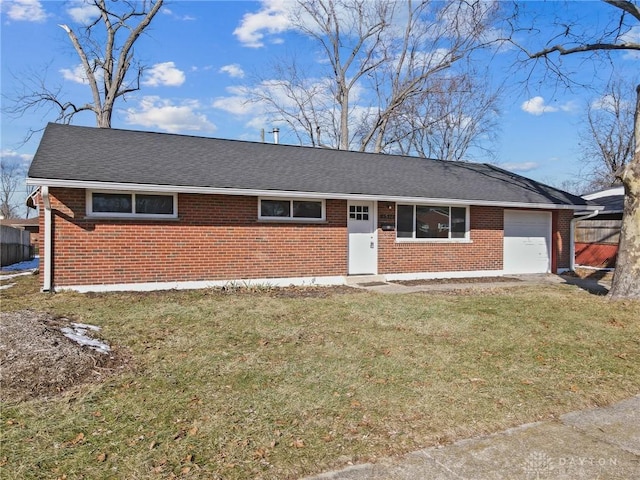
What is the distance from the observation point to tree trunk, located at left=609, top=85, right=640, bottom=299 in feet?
31.8

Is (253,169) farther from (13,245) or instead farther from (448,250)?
(13,245)

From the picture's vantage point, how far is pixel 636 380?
5180mm

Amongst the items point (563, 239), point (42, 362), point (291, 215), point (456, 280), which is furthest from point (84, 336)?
point (563, 239)

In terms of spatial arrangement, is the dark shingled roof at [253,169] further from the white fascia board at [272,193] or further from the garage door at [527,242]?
the garage door at [527,242]

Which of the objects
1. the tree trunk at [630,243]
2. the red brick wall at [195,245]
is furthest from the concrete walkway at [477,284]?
the tree trunk at [630,243]

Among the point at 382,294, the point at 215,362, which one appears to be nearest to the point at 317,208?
the point at 382,294

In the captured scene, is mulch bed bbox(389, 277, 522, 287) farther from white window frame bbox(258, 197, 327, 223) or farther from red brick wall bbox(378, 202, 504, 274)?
white window frame bbox(258, 197, 327, 223)

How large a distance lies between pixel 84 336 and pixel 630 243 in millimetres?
10529

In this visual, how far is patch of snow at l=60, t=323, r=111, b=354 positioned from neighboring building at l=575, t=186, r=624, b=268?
18045mm

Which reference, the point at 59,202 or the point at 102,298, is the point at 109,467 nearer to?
the point at 102,298

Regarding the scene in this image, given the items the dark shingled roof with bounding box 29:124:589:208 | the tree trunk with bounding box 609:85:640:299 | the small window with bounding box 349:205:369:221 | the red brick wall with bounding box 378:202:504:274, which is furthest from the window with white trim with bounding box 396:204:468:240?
the tree trunk with bounding box 609:85:640:299

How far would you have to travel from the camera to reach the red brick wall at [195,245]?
1002 centimetres

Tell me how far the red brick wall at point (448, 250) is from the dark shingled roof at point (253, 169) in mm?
716

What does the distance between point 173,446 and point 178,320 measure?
4.08 metres
